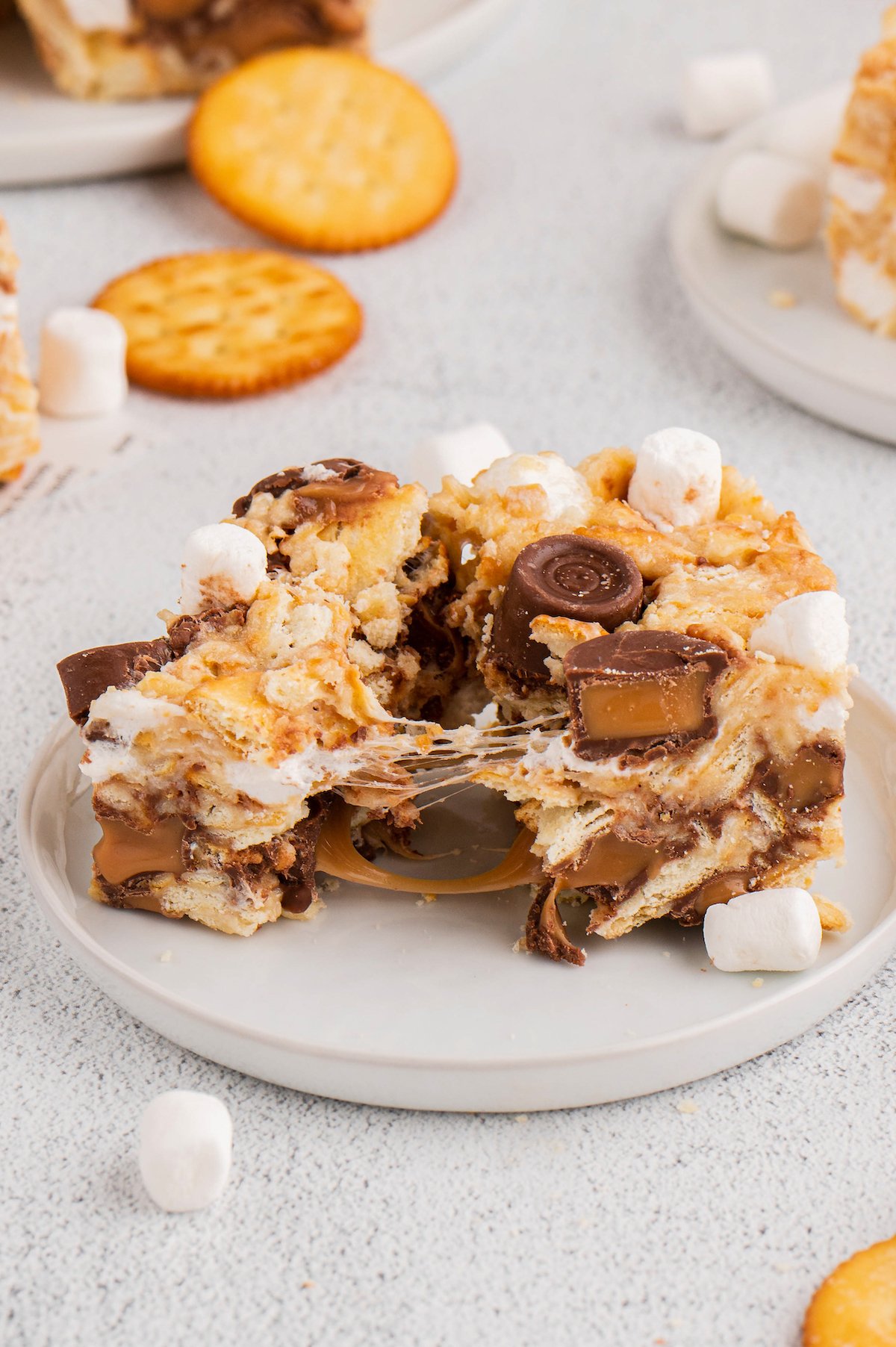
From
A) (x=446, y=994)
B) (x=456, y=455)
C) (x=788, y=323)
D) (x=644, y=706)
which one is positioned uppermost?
(x=644, y=706)

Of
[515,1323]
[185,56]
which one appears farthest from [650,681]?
[185,56]

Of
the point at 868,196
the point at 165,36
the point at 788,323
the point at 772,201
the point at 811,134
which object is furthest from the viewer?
the point at 165,36

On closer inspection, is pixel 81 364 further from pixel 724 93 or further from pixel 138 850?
pixel 724 93

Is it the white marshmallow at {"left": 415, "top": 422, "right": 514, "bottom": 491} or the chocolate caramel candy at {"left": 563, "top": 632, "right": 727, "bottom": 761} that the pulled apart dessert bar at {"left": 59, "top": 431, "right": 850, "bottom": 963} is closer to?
the chocolate caramel candy at {"left": 563, "top": 632, "right": 727, "bottom": 761}

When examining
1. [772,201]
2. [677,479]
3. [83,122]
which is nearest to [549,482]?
[677,479]

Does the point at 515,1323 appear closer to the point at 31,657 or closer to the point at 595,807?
the point at 595,807

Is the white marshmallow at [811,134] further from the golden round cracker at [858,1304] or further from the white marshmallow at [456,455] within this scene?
the golden round cracker at [858,1304]
